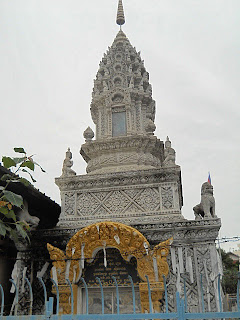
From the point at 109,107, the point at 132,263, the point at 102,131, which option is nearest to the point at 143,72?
the point at 109,107

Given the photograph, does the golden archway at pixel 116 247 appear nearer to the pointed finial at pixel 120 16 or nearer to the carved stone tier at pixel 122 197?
the carved stone tier at pixel 122 197

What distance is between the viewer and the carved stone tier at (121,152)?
14031 millimetres

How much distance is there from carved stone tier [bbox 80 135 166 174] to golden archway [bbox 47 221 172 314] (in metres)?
3.82

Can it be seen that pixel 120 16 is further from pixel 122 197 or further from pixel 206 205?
pixel 206 205

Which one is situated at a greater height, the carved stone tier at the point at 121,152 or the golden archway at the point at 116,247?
the carved stone tier at the point at 121,152

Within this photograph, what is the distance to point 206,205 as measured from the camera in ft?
36.8

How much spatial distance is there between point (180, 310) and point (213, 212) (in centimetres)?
746

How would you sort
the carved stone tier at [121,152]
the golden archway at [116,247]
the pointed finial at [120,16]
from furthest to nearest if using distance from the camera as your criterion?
the pointed finial at [120,16] < the carved stone tier at [121,152] < the golden archway at [116,247]

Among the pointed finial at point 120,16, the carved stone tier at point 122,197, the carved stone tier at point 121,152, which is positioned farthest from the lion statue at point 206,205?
the pointed finial at point 120,16

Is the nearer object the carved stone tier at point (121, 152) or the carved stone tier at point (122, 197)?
the carved stone tier at point (122, 197)

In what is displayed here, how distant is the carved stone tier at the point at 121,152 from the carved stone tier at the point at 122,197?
1622 mm

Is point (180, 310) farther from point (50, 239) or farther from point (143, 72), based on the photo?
point (143, 72)

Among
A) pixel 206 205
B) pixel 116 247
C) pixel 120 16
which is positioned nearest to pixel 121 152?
pixel 206 205

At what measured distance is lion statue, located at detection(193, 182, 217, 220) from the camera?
11151 millimetres
